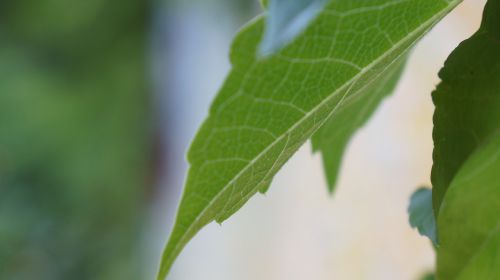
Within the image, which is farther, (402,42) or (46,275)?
(46,275)

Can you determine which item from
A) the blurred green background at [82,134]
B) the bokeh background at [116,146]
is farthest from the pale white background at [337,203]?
the blurred green background at [82,134]

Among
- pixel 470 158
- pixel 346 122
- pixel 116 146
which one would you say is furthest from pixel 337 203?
pixel 116 146

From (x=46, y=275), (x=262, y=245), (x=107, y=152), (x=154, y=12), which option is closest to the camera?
(x=262, y=245)

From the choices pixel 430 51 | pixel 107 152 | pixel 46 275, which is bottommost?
pixel 430 51

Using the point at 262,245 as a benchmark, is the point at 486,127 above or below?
below

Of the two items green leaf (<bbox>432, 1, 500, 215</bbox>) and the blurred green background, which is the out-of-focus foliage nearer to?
the blurred green background

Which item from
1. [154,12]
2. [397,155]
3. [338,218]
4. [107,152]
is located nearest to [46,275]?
[107,152]

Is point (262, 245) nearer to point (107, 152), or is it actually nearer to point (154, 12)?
point (107, 152)
